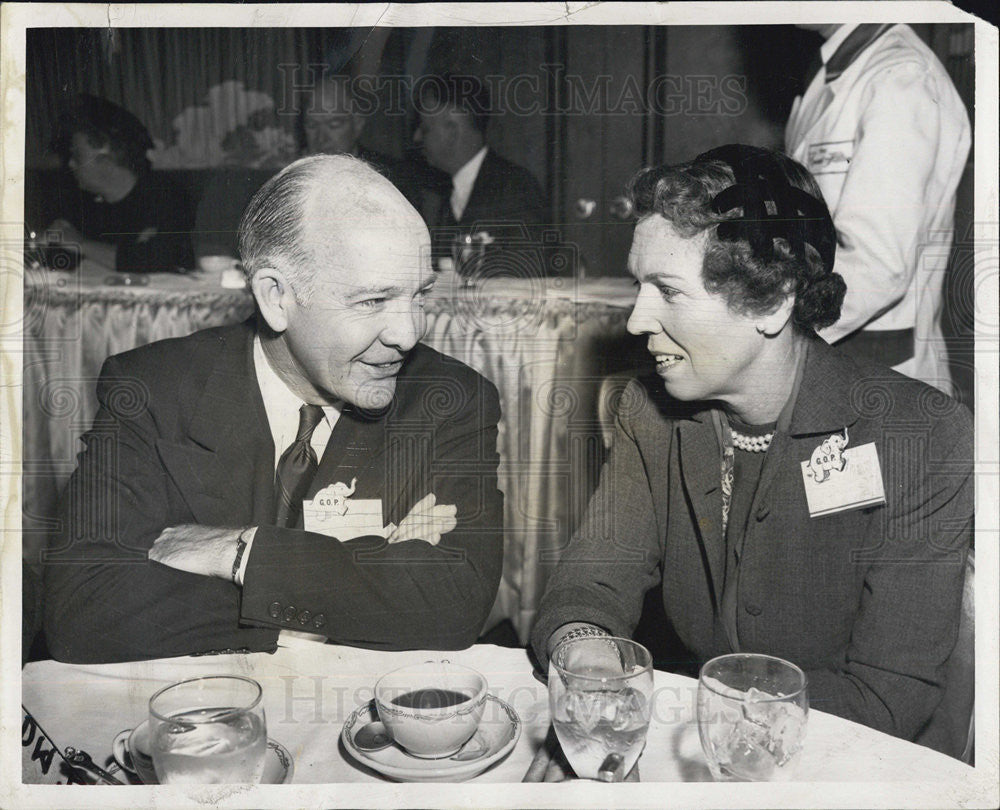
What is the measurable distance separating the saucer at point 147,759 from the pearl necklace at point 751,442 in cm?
73

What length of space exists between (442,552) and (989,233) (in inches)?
35.2

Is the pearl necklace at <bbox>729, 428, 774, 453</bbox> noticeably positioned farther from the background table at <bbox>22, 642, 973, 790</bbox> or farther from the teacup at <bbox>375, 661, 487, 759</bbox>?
the teacup at <bbox>375, 661, 487, 759</bbox>

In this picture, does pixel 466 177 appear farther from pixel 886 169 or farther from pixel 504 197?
pixel 886 169

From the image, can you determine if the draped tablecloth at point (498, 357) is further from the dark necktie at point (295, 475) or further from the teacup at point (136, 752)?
the teacup at point (136, 752)

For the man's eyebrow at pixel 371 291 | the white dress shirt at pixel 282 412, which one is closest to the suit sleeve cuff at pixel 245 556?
the white dress shirt at pixel 282 412

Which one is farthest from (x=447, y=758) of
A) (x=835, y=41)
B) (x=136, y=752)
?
(x=835, y=41)

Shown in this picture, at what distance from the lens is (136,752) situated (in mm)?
1123

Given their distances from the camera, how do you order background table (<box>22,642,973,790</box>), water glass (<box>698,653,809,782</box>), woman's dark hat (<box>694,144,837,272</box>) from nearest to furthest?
water glass (<box>698,653,809,782</box>), background table (<box>22,642,973,790</box>), woman's dark hat (<box>694,144,837,272</box>)

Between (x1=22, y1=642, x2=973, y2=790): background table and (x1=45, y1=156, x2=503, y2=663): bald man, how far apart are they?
3 centimetres

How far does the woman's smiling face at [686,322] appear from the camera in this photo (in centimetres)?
122

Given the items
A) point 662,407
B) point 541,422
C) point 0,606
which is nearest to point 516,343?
point 541,422

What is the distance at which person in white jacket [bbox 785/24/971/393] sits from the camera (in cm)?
124

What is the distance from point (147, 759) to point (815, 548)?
36.7 inches

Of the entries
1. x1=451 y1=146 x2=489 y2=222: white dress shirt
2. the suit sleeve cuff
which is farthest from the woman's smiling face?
the suit sleeve cuff
